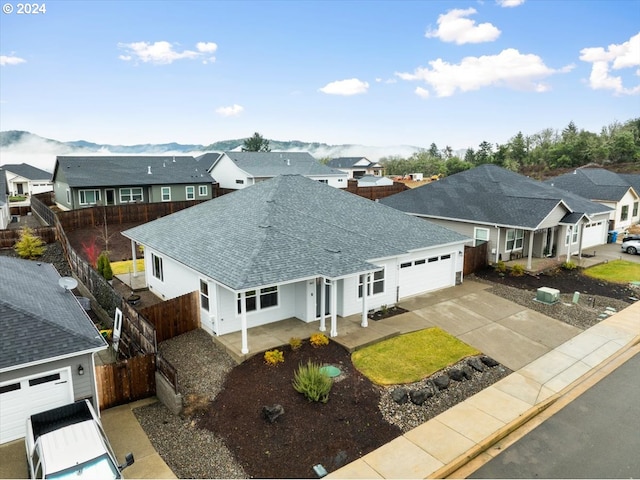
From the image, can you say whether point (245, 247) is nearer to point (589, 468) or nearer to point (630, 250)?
point (589, 468)

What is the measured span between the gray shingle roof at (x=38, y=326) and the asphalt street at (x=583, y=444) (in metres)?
10.1

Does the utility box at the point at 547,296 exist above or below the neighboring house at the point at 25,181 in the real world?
below

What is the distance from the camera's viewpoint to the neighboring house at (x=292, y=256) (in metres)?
15.6

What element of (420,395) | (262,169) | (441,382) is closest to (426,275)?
(441,382)

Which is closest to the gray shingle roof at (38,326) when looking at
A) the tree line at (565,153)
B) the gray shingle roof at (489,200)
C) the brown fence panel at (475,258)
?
the brown fence panel at (475,258)

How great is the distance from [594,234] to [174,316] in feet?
111

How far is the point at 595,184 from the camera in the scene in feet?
139

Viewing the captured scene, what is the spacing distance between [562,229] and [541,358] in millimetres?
17860

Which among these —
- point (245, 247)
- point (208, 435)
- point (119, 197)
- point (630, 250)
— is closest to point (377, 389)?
point (208, 435)

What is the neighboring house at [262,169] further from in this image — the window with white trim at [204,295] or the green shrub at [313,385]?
the green shrub at [313,385]

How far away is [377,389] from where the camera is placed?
1272 cm

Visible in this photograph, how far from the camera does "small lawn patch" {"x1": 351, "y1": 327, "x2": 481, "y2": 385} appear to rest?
1354cm

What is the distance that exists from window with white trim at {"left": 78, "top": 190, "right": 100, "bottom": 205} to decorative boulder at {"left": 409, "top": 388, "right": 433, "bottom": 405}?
120 feet

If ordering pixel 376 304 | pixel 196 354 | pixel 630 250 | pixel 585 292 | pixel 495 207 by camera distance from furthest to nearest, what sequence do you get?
pixel 630 250 → pixel 495 207 → pixel 585 292 → pixel 376 304 → pixel 196 354
